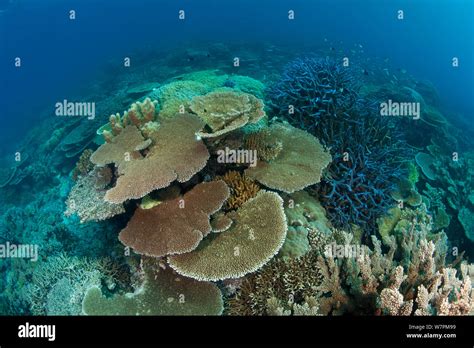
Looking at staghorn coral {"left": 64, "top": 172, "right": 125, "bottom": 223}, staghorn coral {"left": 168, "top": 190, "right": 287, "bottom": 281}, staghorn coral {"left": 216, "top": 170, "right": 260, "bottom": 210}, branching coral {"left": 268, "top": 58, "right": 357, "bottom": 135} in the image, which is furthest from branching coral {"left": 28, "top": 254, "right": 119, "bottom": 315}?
branching coral {"left": 268, "top": 58, "right": 357, "bottom": 135}

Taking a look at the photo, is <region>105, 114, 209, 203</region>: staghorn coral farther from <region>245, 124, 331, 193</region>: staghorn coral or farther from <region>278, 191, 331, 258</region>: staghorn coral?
<region>278, 191, 331, 258</region>: staghorn coral

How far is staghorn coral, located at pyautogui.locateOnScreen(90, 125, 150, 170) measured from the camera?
14.6 ft

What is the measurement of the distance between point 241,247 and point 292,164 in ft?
5.38

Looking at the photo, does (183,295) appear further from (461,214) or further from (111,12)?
(111,12)

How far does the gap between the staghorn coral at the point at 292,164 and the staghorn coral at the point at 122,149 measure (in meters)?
1.56

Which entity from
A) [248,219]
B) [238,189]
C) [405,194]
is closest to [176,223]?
[248,219]

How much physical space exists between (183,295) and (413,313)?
2.52m

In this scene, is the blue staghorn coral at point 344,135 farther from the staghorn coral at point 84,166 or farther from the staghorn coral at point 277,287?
the staghorn coral at point 84,166

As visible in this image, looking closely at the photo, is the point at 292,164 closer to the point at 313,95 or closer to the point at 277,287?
the point at 277,287

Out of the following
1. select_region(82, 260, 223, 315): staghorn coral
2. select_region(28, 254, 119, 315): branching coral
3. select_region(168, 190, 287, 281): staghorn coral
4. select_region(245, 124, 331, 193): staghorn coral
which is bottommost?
select_region(28, 254, 119, 315): branching coral

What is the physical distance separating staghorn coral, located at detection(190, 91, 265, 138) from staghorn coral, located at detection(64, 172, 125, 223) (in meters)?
1.57

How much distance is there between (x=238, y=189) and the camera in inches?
183

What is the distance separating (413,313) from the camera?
136 inches
